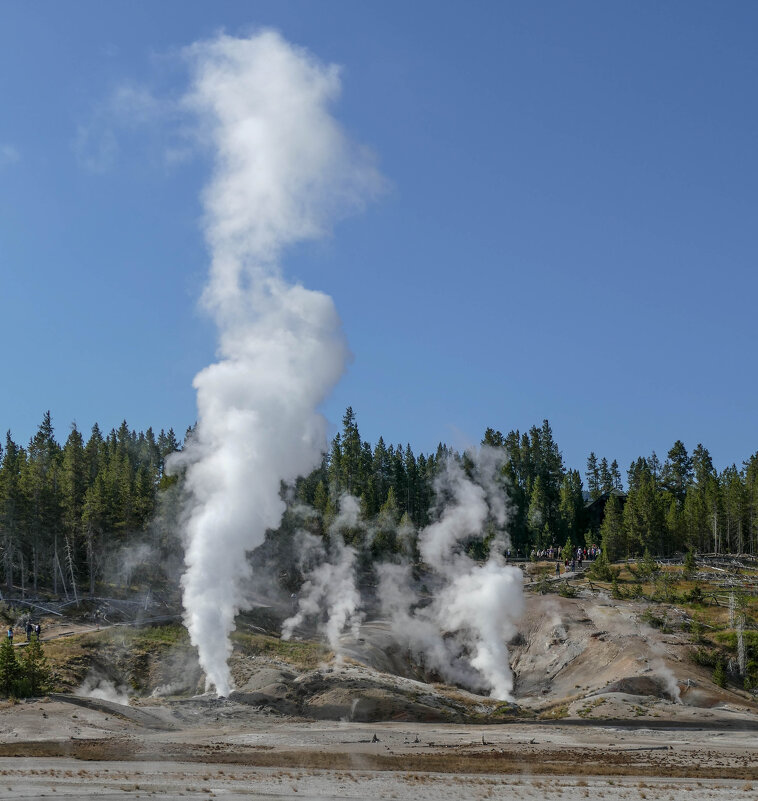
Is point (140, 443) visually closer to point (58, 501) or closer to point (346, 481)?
point (346, 481)

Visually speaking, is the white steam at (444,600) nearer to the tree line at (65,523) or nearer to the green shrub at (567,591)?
the green shrub at (567,591)

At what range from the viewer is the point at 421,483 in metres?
147

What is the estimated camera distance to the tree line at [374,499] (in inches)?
3799

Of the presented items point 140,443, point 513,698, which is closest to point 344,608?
point 513,698

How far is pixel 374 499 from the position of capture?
133 m

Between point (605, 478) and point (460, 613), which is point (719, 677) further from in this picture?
point (605, 478)

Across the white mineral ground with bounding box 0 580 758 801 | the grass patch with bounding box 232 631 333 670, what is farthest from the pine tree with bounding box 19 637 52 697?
the grass patch with bounding box 232 631 333 670

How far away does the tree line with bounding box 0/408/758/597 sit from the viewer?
96500mm

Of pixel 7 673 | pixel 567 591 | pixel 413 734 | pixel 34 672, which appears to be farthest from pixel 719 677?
pixel 7 673

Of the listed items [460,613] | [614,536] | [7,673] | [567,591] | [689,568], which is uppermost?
[614,536]

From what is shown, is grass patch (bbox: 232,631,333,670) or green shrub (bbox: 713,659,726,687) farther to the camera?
grass patch (bbox: 232,631,333,670)

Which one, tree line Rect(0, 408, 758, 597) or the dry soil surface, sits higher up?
tree line Rect(0, 408, 758, 597)

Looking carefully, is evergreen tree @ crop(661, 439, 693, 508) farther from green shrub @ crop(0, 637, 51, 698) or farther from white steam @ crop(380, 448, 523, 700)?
green shrub @ crop(0, 637, 51, 698)

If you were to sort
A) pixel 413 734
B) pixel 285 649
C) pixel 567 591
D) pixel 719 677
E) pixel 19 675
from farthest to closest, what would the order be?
pixel 567 591 < pixel 285 649 < pixel 719 677 < pixel 19 675 < pixel 413 734
